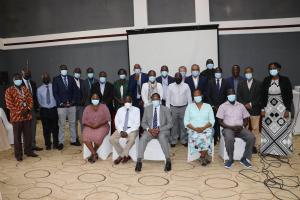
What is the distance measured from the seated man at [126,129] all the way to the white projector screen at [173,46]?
293 cm

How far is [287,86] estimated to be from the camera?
16.2 ft

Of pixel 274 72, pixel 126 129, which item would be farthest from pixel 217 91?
pixel 126 129

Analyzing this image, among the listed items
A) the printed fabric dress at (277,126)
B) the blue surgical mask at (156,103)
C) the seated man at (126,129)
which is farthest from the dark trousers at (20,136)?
the printed fabric dress at (277,126)

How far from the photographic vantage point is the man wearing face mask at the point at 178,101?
5887 millimetres

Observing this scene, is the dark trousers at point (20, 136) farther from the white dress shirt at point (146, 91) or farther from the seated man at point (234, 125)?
the seated man at point (234, 125)

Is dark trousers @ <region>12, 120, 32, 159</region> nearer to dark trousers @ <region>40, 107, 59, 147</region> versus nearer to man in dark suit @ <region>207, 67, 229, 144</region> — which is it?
dark trousers @ <region>40, 107, 59, 147</region>

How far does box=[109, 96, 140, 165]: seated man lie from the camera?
5148 mm

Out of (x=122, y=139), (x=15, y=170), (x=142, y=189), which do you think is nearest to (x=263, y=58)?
(x=122, y=139)

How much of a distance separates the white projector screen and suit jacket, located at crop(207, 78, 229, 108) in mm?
2222

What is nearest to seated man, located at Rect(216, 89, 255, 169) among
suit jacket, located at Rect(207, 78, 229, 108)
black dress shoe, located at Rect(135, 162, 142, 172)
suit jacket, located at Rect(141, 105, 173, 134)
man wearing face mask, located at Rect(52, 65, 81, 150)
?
suit jacket, located at Rect(207, 78, 229, 108)

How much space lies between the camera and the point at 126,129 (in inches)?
210

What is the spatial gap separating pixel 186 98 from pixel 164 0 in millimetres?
3430

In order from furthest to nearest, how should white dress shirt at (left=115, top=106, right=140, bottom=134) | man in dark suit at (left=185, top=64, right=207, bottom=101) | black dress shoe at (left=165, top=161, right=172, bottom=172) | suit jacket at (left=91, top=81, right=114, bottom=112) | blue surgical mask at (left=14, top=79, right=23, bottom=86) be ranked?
suit jacket at (left=91, top=81, right=114, bottom=112)
man in dark suit at (left=185, top=64, right=207, bottom=101)
blue surgical mask at (left=14, top=79, right=23, bottom=86)
white dress shirt at (left=115, top=106, right=140, bottom=134)
black dress shoe at (left=165, top=161, right=172, bottom=172)

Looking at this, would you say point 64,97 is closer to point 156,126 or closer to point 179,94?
point 156,126
